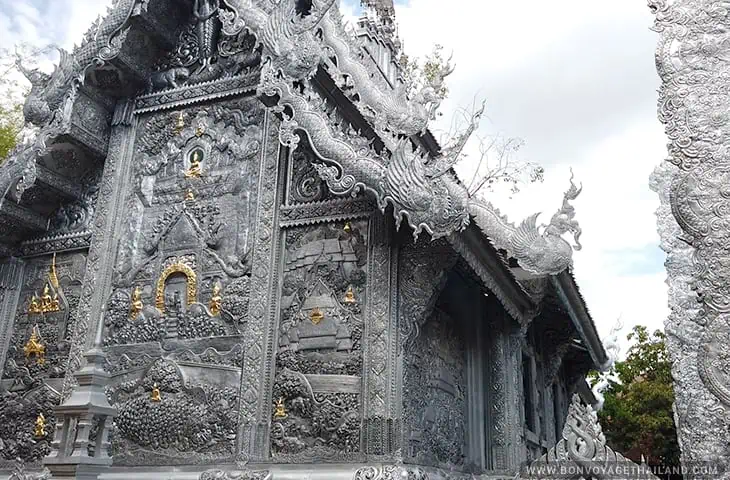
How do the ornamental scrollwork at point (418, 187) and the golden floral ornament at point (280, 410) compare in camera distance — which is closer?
the ornamental scrollwork at point (418, 187)

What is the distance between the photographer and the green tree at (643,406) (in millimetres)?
18203

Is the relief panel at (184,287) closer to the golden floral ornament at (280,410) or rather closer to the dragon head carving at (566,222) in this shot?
the golden floral ornament at (280,410)

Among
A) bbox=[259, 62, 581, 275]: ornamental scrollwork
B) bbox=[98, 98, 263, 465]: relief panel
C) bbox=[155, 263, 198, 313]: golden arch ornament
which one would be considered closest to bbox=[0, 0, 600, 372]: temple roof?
bbox=[259, 62, 581, 275]: ornamental scrollwork

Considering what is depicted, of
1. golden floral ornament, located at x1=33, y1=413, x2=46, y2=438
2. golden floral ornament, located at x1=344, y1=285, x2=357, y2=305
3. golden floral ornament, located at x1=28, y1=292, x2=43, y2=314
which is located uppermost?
golden floral ornament, located at x1=28, y1=292, x2=43, y2=314

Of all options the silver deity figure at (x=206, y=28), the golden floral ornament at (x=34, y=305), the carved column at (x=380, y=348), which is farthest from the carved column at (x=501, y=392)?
the golden floral ornament at (x=34, y=305)

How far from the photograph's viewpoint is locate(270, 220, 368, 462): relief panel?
18.3ft

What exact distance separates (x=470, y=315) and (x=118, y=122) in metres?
4.23

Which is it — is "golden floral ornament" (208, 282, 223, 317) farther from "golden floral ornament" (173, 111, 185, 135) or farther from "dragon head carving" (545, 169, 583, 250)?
"dragon head carving" (545, 169, 583, 250)

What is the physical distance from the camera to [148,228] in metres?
7.18

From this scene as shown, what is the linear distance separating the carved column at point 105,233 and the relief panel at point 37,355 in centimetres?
20

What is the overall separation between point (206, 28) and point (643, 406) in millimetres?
15439

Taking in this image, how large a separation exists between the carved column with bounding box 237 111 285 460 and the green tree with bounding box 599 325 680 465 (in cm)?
1384

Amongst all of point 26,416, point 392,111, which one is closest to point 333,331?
point 392,111

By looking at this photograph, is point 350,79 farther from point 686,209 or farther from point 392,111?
point 686,209
